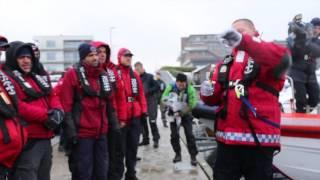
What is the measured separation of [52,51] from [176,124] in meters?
72.4

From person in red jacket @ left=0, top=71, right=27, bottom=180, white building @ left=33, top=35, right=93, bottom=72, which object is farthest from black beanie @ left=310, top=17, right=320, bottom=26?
white building @ left=33, top=35, right=93, bottom=72

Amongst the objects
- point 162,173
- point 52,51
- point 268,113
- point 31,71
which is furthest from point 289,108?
point 52,51

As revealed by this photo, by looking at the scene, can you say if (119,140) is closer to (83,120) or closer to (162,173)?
(83,120)

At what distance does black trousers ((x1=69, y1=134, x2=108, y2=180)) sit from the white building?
70.3 meters

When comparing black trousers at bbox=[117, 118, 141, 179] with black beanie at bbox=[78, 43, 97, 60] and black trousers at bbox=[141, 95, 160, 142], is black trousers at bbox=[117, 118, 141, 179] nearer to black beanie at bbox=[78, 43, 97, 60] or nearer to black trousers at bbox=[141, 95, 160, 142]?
black beanie at bbox=[78, 43, 97, 60]

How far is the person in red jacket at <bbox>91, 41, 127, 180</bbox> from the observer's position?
5.07m

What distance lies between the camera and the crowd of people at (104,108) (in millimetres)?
3381

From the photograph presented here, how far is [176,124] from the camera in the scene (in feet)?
23.7

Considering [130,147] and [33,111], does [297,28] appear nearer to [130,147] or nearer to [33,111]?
[130,147]

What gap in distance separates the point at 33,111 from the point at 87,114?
2.94ft

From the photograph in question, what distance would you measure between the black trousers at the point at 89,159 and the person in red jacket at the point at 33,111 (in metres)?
0.51

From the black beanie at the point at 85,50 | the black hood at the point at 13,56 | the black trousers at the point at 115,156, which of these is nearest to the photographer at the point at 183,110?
the black trousers at the point at 115,156

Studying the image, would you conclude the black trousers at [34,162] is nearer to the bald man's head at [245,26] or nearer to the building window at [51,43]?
the bald man's head at [245,26]

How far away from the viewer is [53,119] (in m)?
3.92
